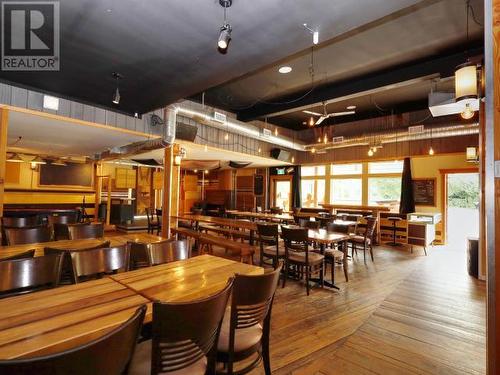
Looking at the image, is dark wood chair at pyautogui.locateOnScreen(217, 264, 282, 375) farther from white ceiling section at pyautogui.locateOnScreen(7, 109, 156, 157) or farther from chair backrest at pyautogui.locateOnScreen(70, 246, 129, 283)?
white ceiling section at pyautogui.locateOnScreen(7, 109, 156, 157)

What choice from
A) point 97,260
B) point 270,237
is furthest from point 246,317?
point 270,237

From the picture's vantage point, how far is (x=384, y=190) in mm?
8430

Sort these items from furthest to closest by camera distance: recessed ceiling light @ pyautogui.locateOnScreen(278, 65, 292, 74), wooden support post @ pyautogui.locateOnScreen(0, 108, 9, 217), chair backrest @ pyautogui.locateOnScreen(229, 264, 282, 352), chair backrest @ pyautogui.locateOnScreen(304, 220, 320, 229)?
1. chair backrest @ pyautogui.locateOnScreen(304, 220, 320, 229)
2. recessed ceiling light @ pyautogui.locateOnScreen(278, 65, 292, 74)
3. wooden support post @ pyautogui.locateOnScreen(0, 108, 9, 217)
4. chair backrest @ pyautogui.locateOnScreen(229, 264, 282, 352)

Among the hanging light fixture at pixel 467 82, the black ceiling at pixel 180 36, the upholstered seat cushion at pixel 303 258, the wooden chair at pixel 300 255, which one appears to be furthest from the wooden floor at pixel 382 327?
the black ceiling at pixel 180 36

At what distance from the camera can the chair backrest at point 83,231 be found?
3312 millimetres

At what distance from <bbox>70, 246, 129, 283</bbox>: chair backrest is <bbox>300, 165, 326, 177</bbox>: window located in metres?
8.61

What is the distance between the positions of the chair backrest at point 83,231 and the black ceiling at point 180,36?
2.08 meters

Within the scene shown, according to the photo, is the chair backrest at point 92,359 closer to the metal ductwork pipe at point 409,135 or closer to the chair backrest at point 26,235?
Answer: the chair backrest at point 26,235

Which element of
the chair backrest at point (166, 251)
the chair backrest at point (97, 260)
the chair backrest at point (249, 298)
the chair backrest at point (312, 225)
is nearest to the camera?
the chair backrest at point (249, 298)

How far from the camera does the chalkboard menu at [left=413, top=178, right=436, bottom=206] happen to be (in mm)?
7523

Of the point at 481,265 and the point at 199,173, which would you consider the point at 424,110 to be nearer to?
the point at 481,265

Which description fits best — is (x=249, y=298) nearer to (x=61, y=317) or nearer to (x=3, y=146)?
(x=61, y=317)

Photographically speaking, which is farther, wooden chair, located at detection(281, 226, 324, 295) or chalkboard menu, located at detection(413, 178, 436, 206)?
chalkboard menu, located at detection(413, 178, 436, 206)
